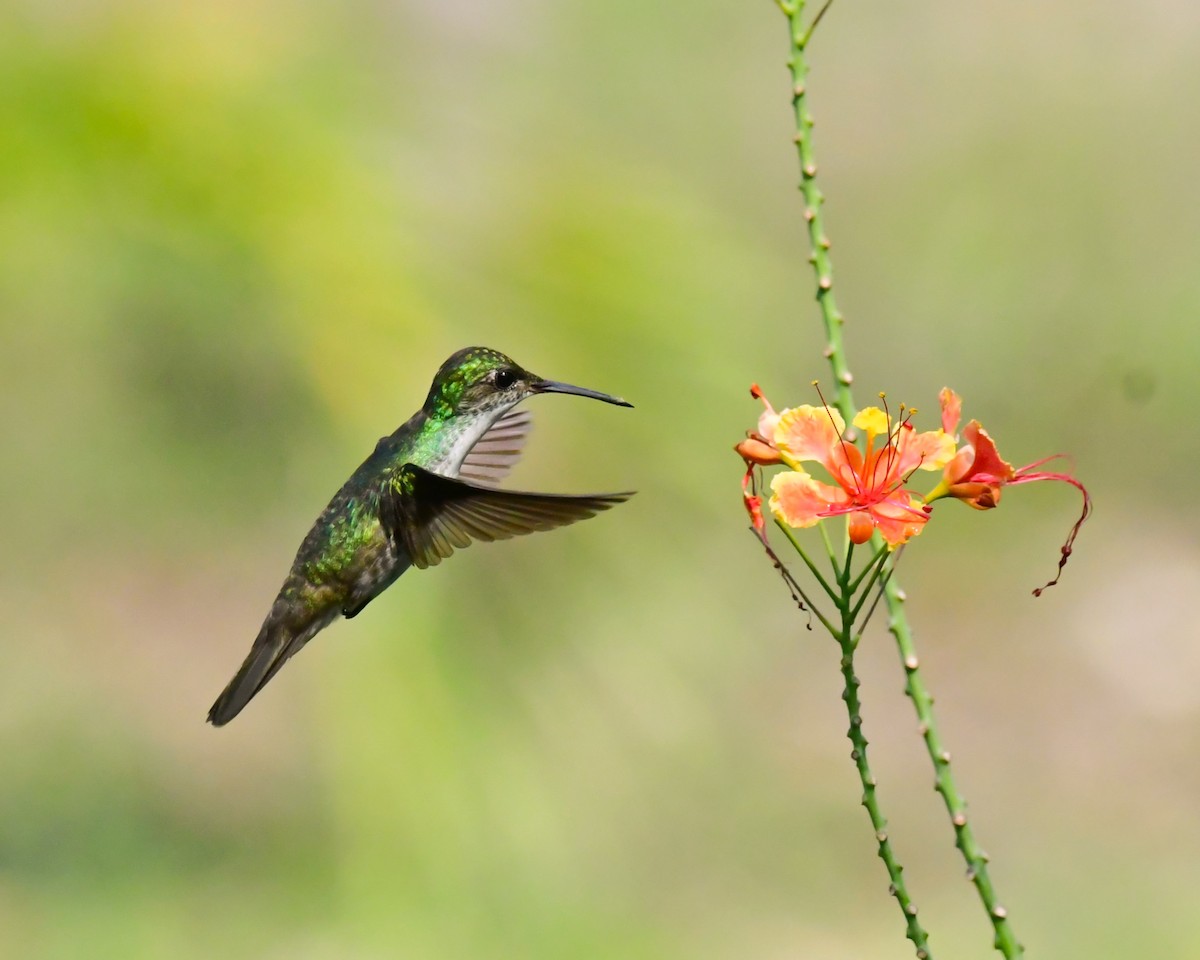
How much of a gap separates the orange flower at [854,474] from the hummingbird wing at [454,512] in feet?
0.56

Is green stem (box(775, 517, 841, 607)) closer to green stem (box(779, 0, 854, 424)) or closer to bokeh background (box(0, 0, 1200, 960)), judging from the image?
green stem (box(779, 0, 854, 424))

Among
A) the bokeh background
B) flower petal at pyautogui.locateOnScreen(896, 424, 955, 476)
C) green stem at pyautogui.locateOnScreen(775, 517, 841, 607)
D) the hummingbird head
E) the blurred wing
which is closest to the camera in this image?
green stem at pyautogui.locateOnScreen(775, 517, 841, 607)

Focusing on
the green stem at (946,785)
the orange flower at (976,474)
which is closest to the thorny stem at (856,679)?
the green stem at (946,785)

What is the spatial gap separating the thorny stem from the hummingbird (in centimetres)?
27

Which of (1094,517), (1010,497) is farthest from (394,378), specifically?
(1094,517)

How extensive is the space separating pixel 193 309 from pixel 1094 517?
4.98 m

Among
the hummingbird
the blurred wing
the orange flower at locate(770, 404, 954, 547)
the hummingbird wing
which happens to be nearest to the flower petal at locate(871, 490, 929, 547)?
the orange flower at locate(770, 404, 954, 547)

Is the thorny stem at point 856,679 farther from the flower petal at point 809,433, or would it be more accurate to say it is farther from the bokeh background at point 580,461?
the bokeh background at point 580,461

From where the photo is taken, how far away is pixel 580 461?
254 centimetres

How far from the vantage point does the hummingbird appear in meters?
1.56

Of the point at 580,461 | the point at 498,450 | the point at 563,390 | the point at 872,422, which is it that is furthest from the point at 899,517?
the point at 580,461

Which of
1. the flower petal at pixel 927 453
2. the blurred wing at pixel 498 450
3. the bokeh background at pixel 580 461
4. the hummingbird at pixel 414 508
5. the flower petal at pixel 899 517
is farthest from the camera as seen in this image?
the bokeh background at pixel 580 461

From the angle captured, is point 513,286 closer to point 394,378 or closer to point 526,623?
point 394,378

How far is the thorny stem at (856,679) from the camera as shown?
1.18 meters
